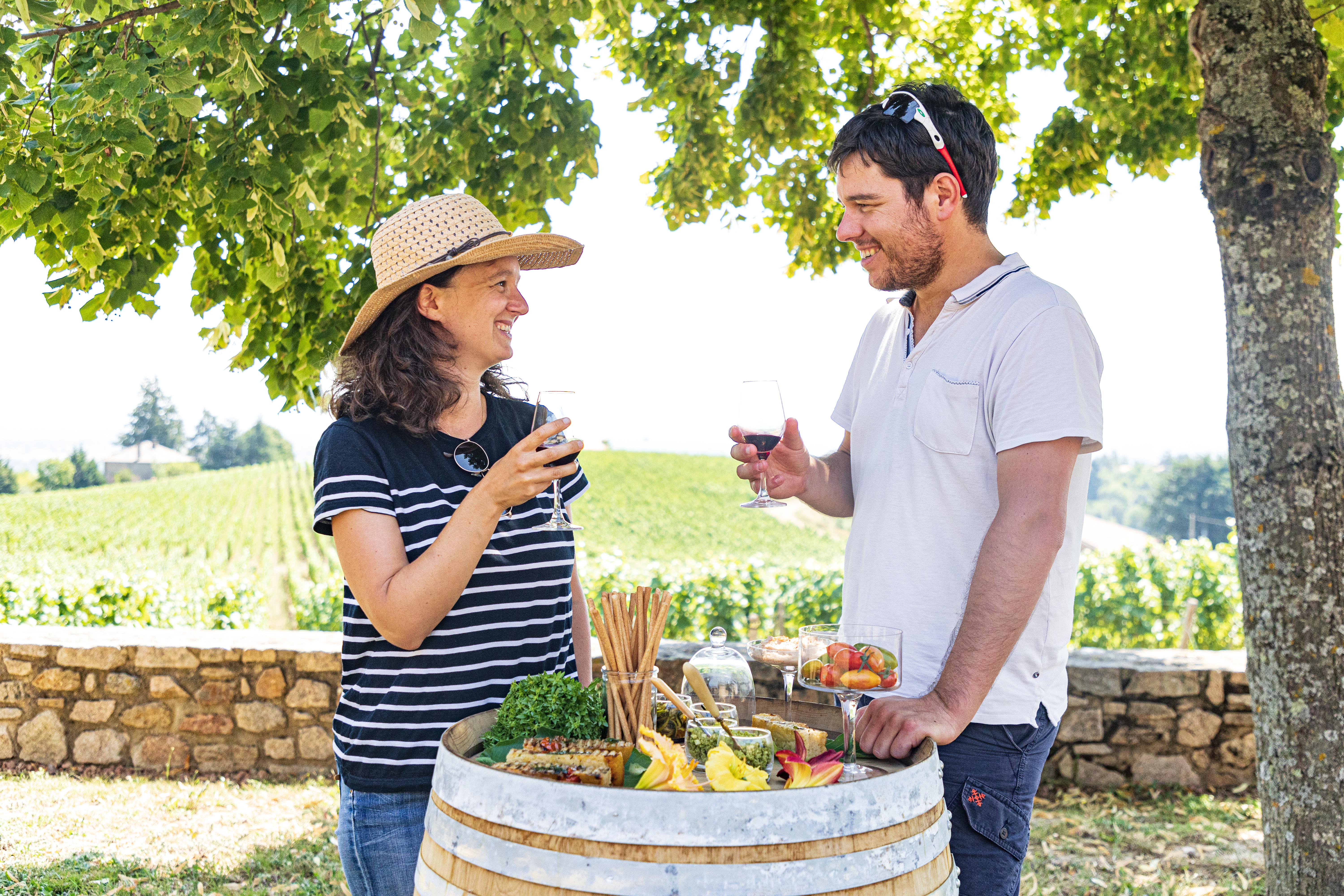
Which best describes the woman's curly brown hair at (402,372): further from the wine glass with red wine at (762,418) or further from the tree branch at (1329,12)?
the tree branch at (1329,12)

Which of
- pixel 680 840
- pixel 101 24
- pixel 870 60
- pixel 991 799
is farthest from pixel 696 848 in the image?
pixel 870 60

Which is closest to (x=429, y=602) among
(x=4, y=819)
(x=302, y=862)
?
(x=302, y=862)

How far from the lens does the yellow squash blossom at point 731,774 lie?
126cm

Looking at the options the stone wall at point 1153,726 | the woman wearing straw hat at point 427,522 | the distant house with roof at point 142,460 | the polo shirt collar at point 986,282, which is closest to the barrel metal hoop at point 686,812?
the woman wearing straw hat at point 427,522

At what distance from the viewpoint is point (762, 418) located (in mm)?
1935

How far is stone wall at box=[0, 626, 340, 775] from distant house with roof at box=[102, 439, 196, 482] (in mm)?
28948

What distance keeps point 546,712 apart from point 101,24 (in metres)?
2.54

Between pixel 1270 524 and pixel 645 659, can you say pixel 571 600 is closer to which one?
pixel 645 659

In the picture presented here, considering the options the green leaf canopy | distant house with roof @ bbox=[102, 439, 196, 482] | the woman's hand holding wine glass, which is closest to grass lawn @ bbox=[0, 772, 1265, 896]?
the green leaf canopy

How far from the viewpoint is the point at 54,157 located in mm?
2854

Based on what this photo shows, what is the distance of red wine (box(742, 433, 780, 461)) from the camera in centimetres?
196

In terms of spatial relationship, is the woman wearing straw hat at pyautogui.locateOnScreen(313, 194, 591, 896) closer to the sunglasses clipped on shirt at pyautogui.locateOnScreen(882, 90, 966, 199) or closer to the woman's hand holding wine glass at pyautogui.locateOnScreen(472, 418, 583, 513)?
the woman's hand holding wine glass at pyautogui.locateOnScreen(472, 418, 583, 513)

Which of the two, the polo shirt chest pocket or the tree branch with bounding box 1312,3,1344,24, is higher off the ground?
the tree branch with bounding box 1312,3,1344,24

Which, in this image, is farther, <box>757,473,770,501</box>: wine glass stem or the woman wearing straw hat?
<box>757,473,770,501</box>: wine glass stem
